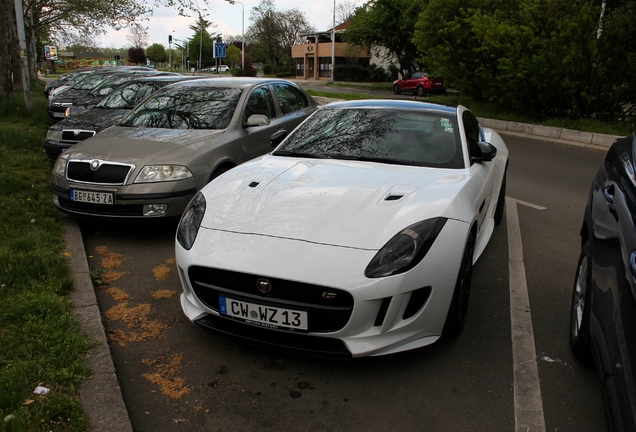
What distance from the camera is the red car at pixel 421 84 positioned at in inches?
1226

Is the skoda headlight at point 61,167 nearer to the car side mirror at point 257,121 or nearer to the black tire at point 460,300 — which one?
the car side mirror at point 257,121

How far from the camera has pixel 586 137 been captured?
1305 centimetres

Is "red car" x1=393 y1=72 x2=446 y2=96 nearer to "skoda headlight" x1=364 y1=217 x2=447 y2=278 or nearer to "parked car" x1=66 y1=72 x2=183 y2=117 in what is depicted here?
"parked car" x1=66 y1=72 x2=183 y2=117

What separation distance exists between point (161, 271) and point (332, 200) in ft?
6.25

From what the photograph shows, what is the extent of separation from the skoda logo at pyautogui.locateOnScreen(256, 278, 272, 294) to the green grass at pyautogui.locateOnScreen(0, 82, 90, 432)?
3.37ft

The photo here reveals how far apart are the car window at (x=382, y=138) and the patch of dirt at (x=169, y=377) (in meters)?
1.96

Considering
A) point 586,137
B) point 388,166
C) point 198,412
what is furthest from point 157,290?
point 586,137

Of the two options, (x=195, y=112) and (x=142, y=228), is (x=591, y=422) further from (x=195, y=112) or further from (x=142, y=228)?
(x=195, y=112)

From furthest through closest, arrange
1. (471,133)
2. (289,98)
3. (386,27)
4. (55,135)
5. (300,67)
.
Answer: (300,67) < (386,27) < (55,135) < (289,98) < (471,133)

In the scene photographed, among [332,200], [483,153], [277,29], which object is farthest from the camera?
[277,29]

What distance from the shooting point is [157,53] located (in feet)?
406

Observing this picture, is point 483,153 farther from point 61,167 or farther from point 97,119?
point 97,119

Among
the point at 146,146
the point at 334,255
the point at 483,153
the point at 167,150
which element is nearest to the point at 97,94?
the point at 146,146

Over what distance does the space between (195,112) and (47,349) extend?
12.7ft
